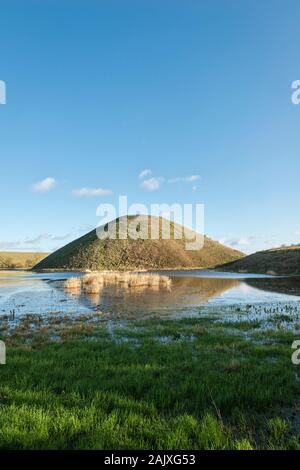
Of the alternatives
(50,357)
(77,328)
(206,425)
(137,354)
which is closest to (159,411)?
(206,425)

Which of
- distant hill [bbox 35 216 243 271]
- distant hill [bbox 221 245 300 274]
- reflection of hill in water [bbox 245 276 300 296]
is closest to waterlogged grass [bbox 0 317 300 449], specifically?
reflection of hill in water [bbox 245 276 300 296]

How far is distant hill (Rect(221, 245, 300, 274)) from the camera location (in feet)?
278

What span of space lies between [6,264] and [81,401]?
19608cm

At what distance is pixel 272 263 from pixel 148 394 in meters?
94.0

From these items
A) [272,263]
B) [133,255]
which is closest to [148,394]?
[272,263]

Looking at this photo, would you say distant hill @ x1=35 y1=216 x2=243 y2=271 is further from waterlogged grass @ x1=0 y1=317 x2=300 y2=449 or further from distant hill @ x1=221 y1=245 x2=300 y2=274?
waterlogged grass @ x1=0 y1=317 x2=300 y2=449

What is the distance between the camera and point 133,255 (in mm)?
159250

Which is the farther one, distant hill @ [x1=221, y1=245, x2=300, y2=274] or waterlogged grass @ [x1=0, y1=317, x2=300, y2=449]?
distant hill @ [x1=221, y1=245, x2=300, y2=274]

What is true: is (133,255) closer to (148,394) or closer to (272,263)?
(272,263)

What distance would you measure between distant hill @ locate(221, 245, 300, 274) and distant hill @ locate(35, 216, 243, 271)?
43296 millimetres

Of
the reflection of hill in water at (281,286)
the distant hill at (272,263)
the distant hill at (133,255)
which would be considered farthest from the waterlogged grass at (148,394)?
the distant hill at (133,255)

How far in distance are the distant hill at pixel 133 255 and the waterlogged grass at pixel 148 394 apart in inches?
4999

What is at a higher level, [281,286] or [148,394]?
[148,394]
